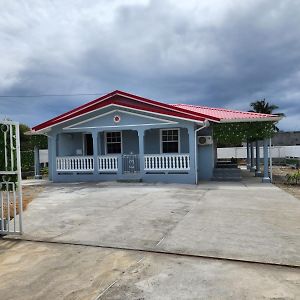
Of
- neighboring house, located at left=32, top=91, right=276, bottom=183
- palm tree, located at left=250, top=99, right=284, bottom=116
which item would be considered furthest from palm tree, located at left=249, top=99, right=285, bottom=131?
neighboring house, located at left=32, top=91, right=276, bottom=183

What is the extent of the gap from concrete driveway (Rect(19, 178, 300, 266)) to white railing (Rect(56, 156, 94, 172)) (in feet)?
17.2

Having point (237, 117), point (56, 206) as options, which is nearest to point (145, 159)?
point (237, 117)

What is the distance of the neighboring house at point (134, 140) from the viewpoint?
14930 millimetres

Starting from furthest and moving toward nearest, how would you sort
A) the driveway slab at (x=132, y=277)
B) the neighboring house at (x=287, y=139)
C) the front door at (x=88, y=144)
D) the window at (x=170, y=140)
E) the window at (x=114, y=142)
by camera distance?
the neighboring house at (x=287, y=139) < the front door at (x=88, y=144) < the window at (x=114, y=142) < the window at (x=170, y=140) < the driveway slab at (x=132, y=277)

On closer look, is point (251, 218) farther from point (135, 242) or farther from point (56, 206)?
point (56, 206)

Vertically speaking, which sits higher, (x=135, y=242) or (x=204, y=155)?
(x=204, y=155)

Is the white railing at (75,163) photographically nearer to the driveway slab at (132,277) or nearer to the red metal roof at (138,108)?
the red metal roof at (138,108)

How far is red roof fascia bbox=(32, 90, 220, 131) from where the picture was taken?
571 inches

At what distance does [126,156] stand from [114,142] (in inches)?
75.2

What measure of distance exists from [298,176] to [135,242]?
11.9 m

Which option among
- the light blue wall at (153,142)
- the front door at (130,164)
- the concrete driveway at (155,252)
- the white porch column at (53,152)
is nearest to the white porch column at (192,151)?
the light blue wall at (153,142)

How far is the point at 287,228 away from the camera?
639 cm

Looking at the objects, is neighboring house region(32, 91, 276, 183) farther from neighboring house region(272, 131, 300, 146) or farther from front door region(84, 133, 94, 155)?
neighboring house region(272, 131, 300, 146)

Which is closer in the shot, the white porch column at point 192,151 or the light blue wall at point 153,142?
the white porch column at point 192,151
